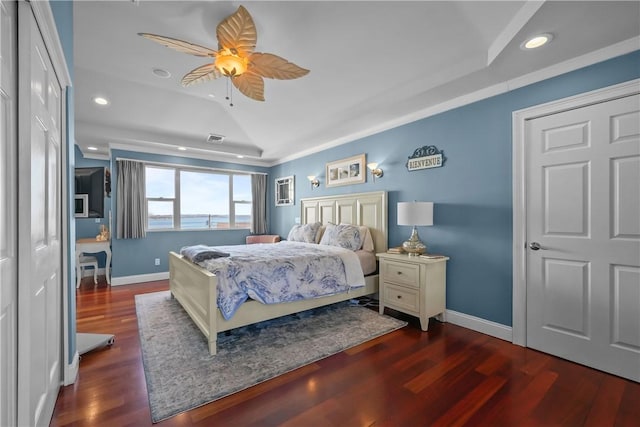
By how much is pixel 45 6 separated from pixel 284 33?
1.80 metres

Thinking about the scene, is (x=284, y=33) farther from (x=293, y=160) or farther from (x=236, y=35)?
(x=293, y=160)

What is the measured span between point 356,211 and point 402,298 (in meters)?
1.60

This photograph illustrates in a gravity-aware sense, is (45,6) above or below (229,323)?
above

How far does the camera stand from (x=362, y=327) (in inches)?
117

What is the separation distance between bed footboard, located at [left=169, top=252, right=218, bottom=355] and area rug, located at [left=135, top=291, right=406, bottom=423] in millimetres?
173

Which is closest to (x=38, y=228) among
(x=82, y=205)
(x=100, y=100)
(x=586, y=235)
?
(x=100, y=100)

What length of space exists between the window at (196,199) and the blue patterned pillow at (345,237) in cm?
A: 295

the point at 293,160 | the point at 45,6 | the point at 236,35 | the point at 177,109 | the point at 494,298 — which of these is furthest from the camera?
the point at 293,160

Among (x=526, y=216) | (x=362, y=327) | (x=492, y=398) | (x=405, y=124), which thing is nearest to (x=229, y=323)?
(x=362, y=327)

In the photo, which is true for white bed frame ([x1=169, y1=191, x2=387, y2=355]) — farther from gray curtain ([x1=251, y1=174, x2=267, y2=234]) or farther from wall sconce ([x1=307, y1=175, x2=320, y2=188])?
gray curtain ([x1=251, y1=174, x2=267, y2=234])

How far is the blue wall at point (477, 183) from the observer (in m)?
2.48

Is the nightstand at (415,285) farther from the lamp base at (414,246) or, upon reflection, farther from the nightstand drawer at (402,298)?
the lamp base at (414,246)

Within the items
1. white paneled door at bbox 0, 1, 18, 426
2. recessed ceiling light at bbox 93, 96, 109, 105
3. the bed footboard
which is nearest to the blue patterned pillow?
the bed footboard

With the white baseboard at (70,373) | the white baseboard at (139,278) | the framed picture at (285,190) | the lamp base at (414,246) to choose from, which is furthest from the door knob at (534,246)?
the white baseboard at (139,278)
